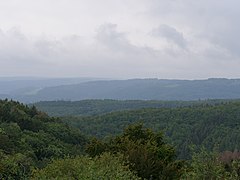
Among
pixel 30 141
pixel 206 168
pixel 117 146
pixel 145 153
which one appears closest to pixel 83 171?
pixel 206 168

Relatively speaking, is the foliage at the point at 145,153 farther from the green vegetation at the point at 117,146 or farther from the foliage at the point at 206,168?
the foliage at the point at 206,168

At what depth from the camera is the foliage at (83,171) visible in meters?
16.4

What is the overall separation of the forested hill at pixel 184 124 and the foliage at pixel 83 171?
85934 millimetres

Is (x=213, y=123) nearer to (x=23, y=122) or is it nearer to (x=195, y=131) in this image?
(x=195, y=131)

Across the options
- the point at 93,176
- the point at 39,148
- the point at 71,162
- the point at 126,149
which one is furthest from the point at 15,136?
the point at 93,176

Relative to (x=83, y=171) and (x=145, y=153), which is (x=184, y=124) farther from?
(x=83, y=171)

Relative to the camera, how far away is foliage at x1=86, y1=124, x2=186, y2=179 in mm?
25484

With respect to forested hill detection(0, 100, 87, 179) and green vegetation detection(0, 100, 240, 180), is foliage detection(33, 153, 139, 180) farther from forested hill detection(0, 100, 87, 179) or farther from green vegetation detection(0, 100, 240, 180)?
forested hill detection(0, 100, 87, 179)

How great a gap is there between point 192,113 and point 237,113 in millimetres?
14134

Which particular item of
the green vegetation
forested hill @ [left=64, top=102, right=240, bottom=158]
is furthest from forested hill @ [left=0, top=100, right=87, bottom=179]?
forested hill @ [left=64, top=102, right=240, bottom=158]

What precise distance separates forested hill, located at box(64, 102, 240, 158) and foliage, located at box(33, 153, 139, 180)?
85934 millimetres

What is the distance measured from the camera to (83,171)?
56.6ft

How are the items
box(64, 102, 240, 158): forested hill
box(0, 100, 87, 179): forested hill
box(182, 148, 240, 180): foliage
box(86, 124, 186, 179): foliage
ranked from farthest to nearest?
box(64, 102, 240, 158): forested hill
box(0, 100, 87, 179): forested hill
box(86, 124, 186, 179): foliage
box(182, 148, 240, 180): foliage

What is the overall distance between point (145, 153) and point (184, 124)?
104895mm
